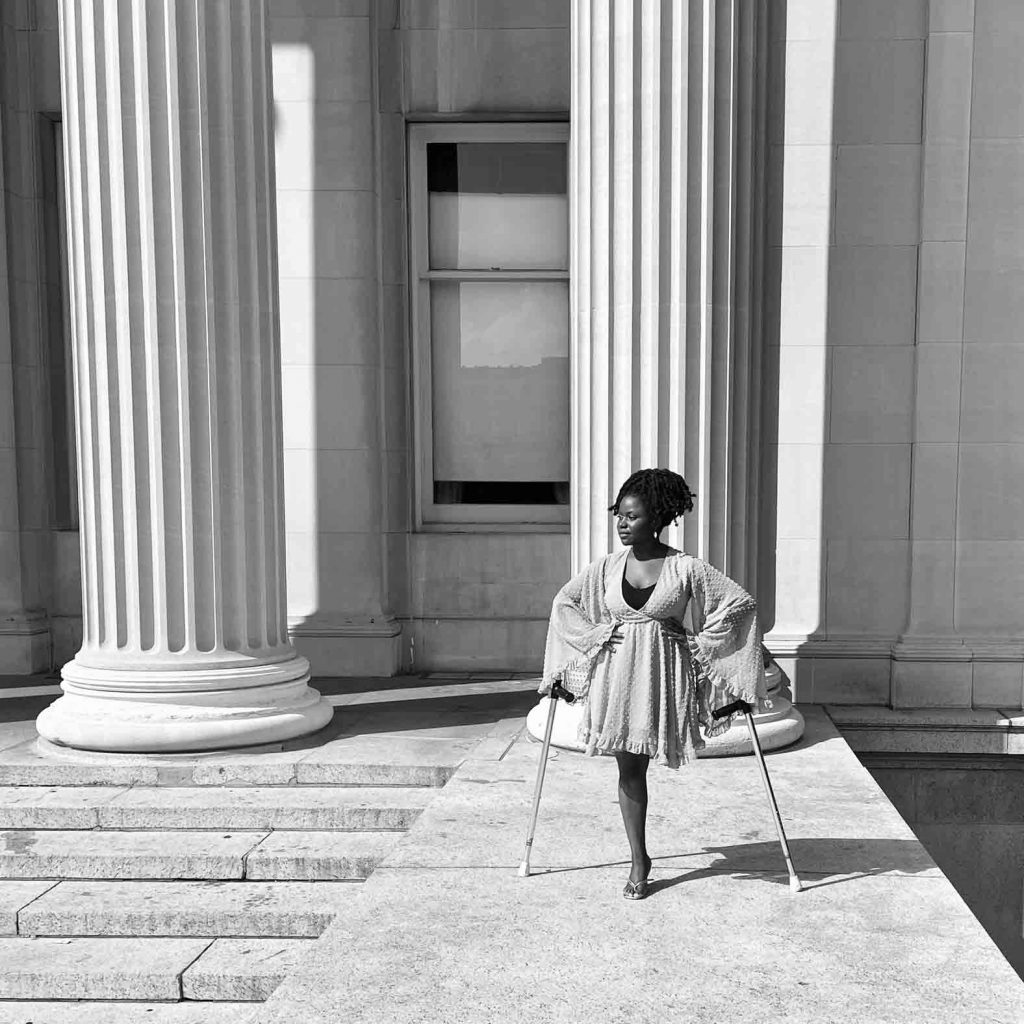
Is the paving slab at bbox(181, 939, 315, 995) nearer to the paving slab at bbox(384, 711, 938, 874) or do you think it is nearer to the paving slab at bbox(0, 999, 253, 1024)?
the paving slab at bbox(0, 999, 253, 1024)

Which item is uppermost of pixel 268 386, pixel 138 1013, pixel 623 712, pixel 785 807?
pixel 268 386

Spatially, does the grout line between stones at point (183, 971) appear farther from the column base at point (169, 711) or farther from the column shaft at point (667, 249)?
the column shaft at point (667, 249)

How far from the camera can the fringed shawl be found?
5.09 m

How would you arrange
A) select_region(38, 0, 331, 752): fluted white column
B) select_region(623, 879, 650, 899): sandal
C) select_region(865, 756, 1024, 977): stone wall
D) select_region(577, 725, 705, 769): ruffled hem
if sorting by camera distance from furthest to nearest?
select_region(865, 756, 1024, 977): stone wall < select_region(38, 0, 331, 752): fluted white column < select_region(623, 879, 650, 899): sandal < select_region(577, 725, 705, 769): ruffled hem

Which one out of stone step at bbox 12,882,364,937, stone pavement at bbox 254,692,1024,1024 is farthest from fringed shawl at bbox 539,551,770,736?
stone step at bbox 12,882,364,937

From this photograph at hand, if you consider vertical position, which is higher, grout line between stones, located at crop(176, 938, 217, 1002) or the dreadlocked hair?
the dreadlocked hair

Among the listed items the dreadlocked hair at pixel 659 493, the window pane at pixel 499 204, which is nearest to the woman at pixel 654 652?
the dreadlocked hair at pixel 659 493

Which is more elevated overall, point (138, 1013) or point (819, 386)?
point (819, 386)

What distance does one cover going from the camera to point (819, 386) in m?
9.68

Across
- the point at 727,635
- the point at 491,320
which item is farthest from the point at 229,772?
the point at 491,320

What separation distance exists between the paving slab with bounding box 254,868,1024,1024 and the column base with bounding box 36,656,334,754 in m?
2.72

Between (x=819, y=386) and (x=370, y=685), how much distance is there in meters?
4.94

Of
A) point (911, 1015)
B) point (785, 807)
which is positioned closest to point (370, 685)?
point (785, 807)

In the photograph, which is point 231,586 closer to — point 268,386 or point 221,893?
point 268,386
